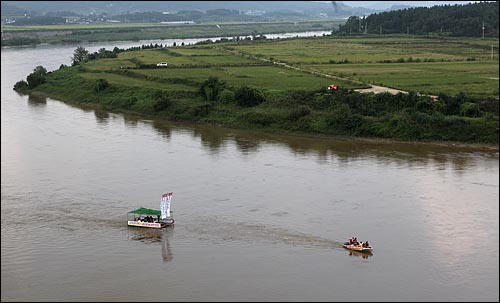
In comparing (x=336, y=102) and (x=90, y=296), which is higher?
(x=336, y=102)

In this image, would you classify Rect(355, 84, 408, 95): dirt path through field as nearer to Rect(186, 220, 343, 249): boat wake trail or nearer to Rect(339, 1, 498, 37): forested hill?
Rect(339, 1, 498, 37): forested hill

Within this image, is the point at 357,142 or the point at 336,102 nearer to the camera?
the point at 357,142

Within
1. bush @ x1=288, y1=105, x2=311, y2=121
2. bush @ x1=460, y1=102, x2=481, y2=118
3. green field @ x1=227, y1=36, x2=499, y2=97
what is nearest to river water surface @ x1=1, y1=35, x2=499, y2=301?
bush @ x1=288, y1=105, x2=311, y2=121

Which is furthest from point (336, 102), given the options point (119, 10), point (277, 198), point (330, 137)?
point (119, 10)

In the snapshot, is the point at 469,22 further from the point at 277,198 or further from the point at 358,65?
the point at 277,198

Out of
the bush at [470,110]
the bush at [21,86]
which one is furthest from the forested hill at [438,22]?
the bush at [21,86]
